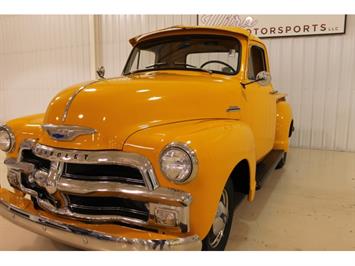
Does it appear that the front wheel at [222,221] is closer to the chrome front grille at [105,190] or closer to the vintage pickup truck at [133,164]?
the vintage pickup truck at [133,164]

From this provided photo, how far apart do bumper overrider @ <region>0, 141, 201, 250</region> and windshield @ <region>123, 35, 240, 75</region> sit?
1299 millimetres

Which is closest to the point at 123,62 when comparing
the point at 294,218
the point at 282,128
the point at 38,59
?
the point at 38,59

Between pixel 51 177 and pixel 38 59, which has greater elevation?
pixel 38 59

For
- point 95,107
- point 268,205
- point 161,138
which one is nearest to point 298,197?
point 268,205

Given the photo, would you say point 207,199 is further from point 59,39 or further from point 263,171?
point 59,39

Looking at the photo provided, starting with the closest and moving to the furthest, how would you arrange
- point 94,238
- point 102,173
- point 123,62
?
point 94,238, point 102,173, point 123,62

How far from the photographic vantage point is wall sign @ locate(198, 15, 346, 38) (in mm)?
4914

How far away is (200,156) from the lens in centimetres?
148

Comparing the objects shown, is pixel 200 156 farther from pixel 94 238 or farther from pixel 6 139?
pixel 6 139

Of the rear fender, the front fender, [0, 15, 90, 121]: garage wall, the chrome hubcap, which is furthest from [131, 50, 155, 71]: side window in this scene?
[0, 15, 90, 121]: garage wall

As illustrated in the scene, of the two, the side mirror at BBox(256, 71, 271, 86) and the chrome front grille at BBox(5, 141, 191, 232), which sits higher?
the side mirror at BBox(256, 71, 271, 86)

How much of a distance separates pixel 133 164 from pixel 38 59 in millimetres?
8216

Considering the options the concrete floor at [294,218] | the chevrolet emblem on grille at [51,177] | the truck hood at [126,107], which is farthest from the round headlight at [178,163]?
the concrete floor at [294,218]

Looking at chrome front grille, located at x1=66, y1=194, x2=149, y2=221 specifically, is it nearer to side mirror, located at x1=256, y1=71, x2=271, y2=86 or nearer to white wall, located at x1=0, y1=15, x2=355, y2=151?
side mirror, located at x1=256, y1=71, x2=271, y2=86
